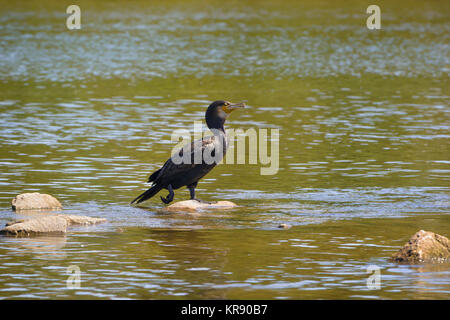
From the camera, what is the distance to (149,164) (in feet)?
73.0

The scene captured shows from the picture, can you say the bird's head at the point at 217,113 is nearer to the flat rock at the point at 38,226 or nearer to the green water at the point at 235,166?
the green water at the point at 235,166

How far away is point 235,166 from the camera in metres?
22.7

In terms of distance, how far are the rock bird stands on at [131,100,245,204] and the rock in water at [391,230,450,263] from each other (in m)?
4.97

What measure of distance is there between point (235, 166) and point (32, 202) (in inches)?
283

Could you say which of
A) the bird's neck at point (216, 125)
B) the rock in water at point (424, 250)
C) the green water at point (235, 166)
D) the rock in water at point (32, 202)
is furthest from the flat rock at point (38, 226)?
the rock in water at point (424, 250)

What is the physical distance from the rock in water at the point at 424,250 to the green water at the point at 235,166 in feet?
0.81

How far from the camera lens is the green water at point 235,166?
40.9ft

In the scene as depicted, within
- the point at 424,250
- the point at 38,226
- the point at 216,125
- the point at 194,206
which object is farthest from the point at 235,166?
the point at 424,250

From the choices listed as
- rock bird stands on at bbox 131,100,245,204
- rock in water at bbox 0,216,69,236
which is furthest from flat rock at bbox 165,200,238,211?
rock in water at bbox 0,216,69,236

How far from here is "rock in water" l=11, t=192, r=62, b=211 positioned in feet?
54.0

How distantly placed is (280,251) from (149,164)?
29.2 feet

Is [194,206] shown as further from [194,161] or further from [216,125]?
[216,125]
